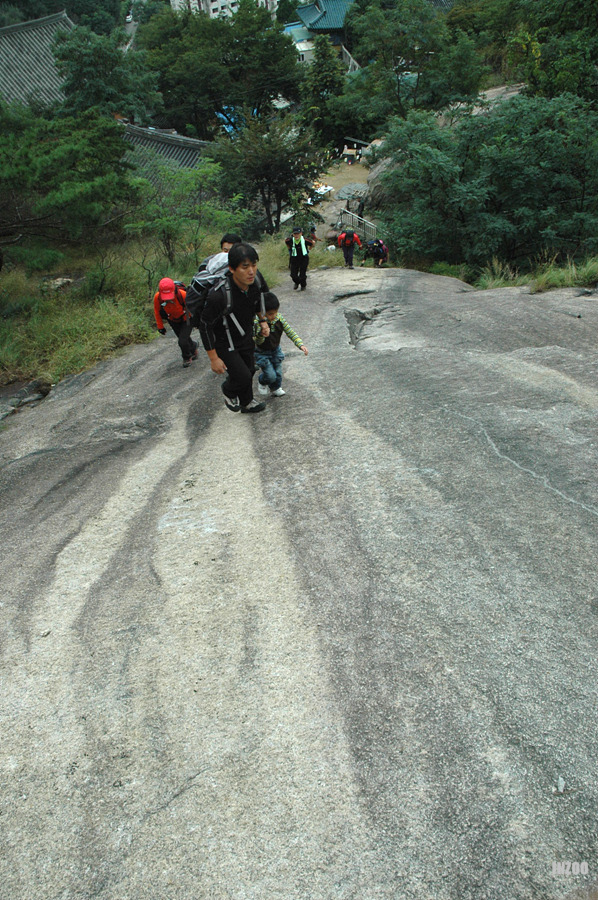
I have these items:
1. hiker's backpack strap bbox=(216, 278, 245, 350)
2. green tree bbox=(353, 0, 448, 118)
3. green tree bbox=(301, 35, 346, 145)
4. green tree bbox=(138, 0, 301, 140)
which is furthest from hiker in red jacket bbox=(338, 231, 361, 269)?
green tree bbox=(138, 0, 301, 140)

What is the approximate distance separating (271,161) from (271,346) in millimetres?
15918

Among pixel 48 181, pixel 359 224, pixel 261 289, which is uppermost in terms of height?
pixel 48 181

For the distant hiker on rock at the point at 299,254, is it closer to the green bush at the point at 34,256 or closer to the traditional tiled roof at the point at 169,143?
the green bush at the point at 34,256

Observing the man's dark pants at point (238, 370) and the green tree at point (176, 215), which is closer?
the man's dark pants at point (238, 370)

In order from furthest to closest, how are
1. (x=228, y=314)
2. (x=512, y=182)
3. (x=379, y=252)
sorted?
(x=379, y=252) → (x=512, y=182) → (x=228, y=314)

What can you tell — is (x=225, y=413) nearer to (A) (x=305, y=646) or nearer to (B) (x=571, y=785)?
(A) (x=305, y=646)

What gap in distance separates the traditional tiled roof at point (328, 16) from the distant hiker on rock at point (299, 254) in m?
51.2

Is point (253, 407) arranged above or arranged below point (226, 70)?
below

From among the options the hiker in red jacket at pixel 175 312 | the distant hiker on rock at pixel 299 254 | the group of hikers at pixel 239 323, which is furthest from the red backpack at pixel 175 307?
the distant hiker on rock at pixel 299 254

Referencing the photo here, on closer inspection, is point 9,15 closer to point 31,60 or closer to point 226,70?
A: point 31,60

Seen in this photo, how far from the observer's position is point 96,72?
2333 cm

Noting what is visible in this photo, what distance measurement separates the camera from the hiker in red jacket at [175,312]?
666cm

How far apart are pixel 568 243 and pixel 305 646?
1290 centimetres

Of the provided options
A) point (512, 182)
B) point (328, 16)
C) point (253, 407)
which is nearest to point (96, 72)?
point (512, 182)
